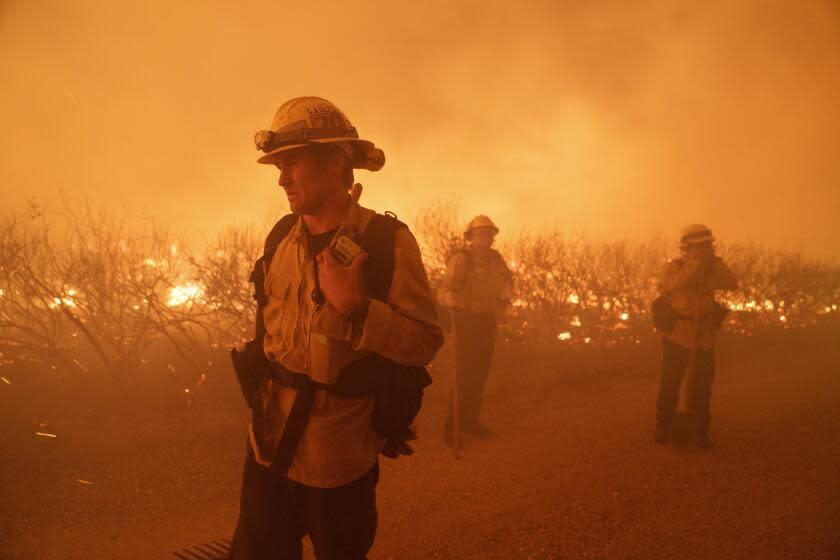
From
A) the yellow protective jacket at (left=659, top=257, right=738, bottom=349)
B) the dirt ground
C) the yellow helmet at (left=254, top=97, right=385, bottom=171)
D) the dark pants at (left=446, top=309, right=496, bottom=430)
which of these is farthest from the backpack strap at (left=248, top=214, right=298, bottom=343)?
the yellow protective jacket at (left=659, top=257, right=738, bottom=349)

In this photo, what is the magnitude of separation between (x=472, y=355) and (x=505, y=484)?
1.75 m

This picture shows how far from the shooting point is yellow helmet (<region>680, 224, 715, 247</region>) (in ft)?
16.3

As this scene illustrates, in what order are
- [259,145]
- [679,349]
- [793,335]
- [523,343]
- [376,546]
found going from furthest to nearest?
[793,335] < [523,343] < [679,349] < [376,546] < [259,145]

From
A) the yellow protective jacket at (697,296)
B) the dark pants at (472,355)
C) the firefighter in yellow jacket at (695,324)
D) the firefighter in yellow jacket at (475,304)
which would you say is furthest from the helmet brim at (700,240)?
the dark pants at (472,355)

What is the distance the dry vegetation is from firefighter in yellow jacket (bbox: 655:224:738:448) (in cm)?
426

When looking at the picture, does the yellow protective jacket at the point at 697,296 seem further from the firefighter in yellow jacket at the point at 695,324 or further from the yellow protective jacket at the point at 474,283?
the yellow protective jacket at the point at 474,283

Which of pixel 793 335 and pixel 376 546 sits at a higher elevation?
pixel 793 335

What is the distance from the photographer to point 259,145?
1.93m

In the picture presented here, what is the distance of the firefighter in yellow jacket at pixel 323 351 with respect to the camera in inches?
69.6

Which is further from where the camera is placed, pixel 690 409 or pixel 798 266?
pixel 798 266

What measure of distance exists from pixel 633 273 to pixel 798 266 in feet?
17.5

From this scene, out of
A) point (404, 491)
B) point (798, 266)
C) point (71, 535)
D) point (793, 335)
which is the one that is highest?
point (798, 266)

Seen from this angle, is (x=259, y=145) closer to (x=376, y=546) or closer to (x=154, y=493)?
(x=376, y=546)

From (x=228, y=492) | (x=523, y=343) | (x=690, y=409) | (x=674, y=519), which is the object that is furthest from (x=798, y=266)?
(x=228, y=492)
